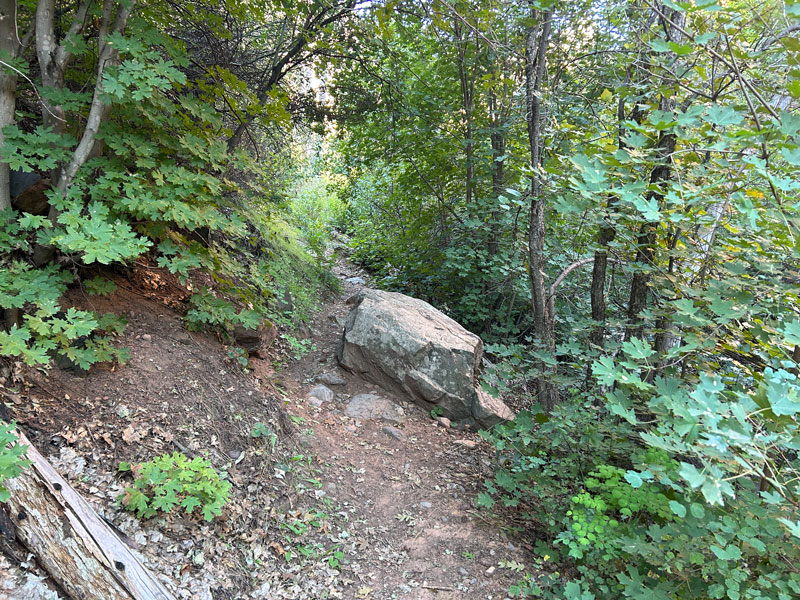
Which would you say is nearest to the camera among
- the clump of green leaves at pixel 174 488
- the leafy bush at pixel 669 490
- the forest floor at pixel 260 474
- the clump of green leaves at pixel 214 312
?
the leafy bush at pixel 669 490

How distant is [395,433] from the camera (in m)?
4.67

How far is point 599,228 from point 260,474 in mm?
3405

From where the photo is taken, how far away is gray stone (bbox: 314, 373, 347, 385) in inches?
208

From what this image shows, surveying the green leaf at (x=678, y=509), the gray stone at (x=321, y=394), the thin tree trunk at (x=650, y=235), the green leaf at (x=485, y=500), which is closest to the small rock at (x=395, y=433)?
the gray stone at (x=321, y=394)

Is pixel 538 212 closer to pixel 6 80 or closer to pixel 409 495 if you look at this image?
pixel 409 495

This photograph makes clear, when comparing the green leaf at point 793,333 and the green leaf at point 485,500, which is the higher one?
the green leaf at point 793,333

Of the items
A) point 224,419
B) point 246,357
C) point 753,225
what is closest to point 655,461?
point 753,225

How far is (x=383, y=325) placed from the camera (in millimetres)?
5438

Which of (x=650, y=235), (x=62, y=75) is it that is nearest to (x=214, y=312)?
(x=62, y=75)

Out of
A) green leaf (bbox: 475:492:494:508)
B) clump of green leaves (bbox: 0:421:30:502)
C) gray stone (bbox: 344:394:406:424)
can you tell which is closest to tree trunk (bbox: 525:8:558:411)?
green leaf (bbox: 475:492:494:508)

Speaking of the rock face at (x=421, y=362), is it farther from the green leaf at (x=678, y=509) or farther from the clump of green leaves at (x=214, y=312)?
the green leaf at (x=678, y=509)

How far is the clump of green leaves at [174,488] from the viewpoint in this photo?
2.48 m

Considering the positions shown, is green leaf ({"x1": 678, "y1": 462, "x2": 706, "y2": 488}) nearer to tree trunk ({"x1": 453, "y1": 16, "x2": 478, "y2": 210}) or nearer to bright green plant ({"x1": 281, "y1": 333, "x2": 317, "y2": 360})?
bright green plant ({"x1": 281, "y1": 333, "x2": 317, "y2": 360})

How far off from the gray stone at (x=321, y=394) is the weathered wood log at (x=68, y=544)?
286 cm
